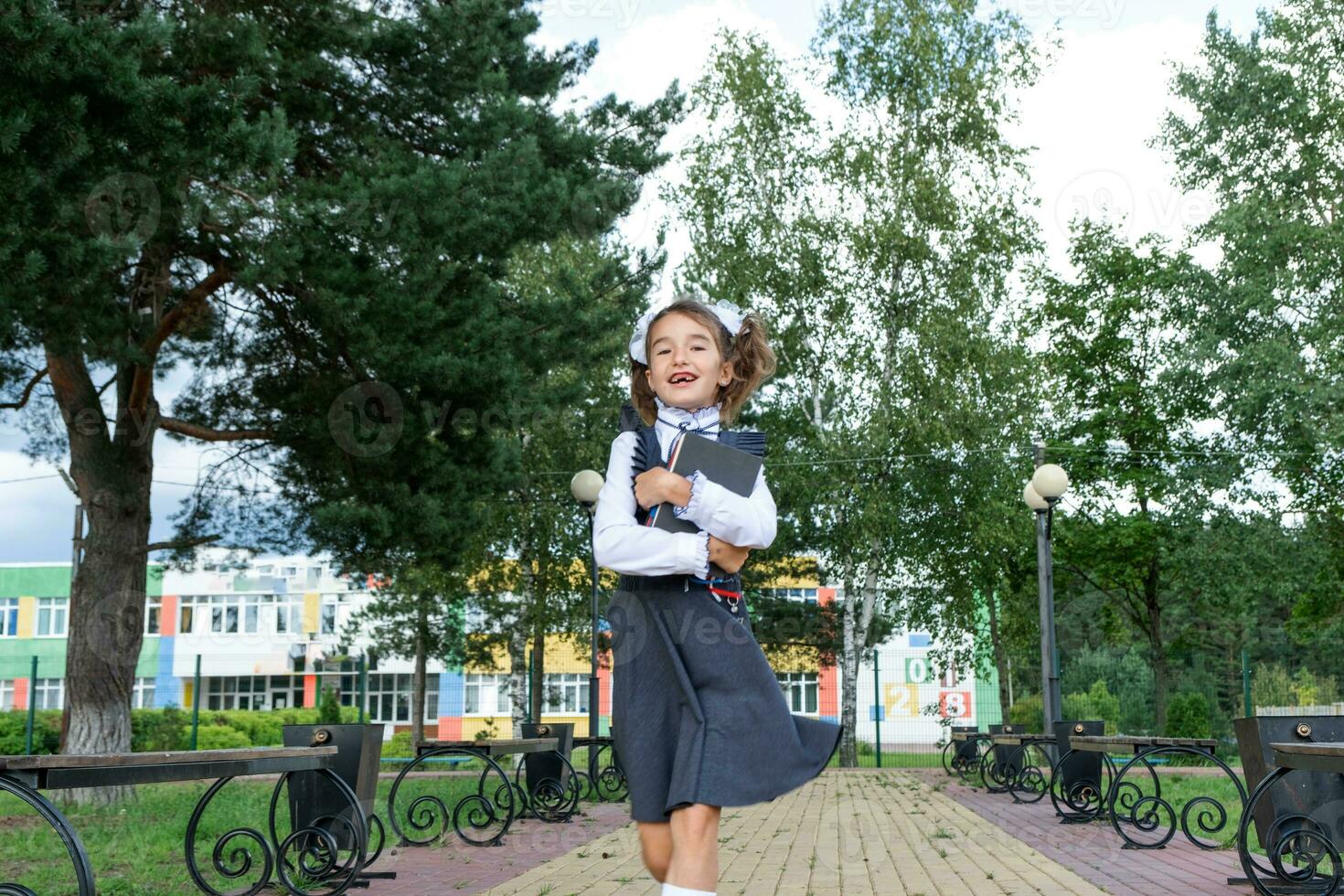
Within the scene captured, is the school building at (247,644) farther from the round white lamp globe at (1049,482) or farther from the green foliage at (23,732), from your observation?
the round white lamp globe at (1049,482)

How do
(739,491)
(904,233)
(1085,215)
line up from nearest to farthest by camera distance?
(739,491) → (904,233) → (1085,215)

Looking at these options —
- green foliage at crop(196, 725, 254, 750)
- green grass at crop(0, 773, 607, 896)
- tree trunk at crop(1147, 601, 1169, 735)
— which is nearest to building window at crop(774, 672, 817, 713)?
tree trunk at crop(1147, 601, 1169, 735)

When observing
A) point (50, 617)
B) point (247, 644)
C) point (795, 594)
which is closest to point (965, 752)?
point (795, 594)

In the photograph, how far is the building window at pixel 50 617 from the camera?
51.1 m

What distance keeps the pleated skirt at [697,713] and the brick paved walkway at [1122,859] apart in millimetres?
3858

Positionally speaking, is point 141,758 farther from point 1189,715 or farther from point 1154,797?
point 1189,715

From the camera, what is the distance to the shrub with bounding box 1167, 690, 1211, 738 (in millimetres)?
23719

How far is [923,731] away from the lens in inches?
1051

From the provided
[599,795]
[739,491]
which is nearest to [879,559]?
[599,795]

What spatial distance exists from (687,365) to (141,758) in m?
2.38

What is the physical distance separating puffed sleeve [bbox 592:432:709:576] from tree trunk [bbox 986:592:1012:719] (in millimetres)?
24098

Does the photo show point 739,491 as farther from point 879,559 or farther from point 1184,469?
point 1184,469

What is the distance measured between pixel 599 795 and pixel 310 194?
6.19 meters

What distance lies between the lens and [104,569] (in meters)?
11.2
